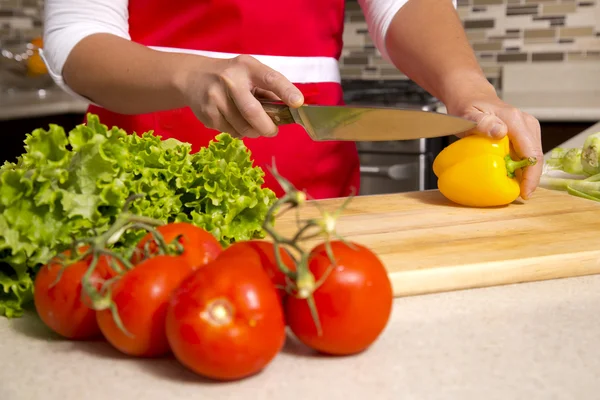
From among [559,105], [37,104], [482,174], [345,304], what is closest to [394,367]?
[345,304]

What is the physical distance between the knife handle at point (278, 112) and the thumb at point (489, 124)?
42cm

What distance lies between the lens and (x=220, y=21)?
1.62 metres

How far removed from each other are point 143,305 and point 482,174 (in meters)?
0.88

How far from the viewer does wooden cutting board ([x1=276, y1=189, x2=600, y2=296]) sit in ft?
3.33

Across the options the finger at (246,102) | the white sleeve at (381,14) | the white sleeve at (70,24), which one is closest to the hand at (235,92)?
the finger at (246,102)

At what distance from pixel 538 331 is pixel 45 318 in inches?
20.9

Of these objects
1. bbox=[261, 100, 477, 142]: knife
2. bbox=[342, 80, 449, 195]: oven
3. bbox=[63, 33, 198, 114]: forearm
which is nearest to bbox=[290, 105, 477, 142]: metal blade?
bbox=[261, 100, 477, 142]: knife

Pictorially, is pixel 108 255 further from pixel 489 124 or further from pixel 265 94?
pixel 489 124

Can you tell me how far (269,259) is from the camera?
0.76m

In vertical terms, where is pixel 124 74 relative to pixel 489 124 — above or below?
above

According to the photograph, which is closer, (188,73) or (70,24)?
(188,73)

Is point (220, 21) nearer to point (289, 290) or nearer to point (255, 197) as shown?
point (255, 197)

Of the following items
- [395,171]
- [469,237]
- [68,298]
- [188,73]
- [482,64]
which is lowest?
[395,171]

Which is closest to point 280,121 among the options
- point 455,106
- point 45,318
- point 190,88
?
point 190,88
